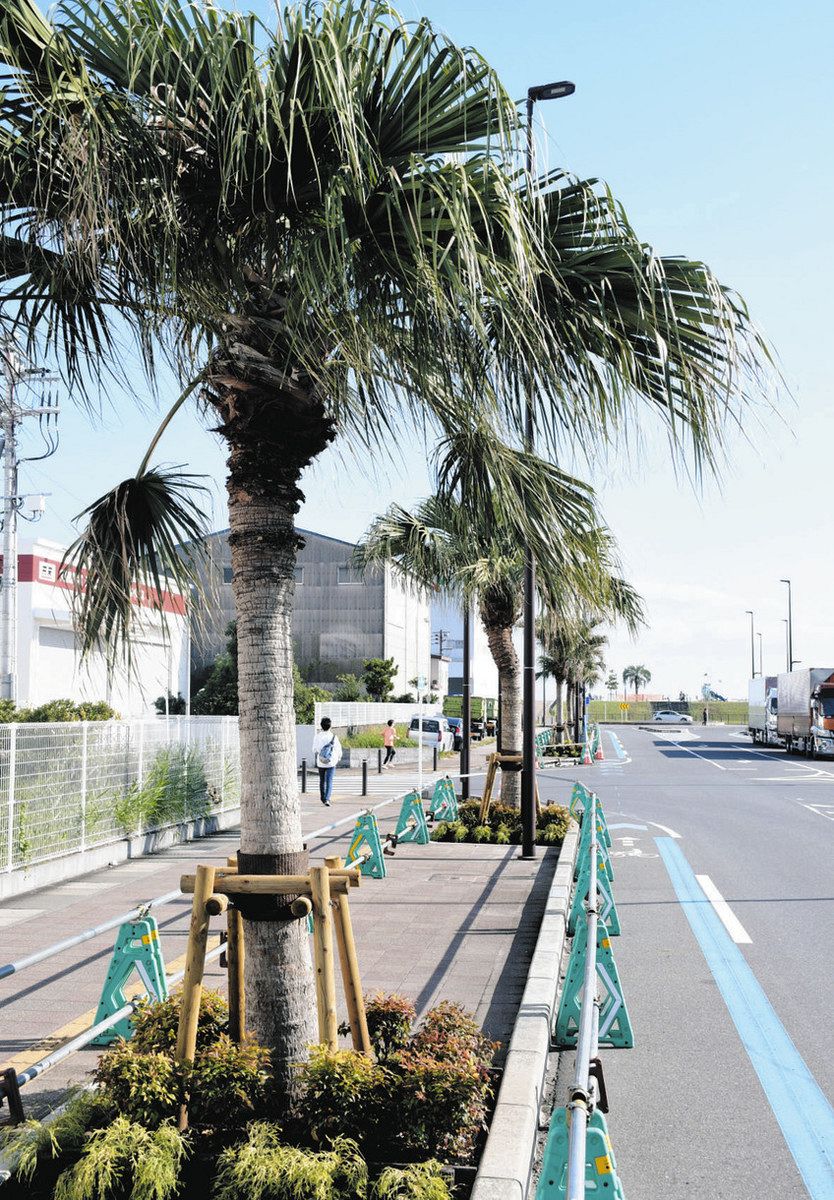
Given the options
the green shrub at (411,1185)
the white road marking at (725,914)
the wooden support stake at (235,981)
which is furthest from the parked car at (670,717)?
the green shrub at (411,1185)

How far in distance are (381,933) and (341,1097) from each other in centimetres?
528

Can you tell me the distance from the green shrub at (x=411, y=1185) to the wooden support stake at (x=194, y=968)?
109 cm

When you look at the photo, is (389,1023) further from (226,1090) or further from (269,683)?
(269,683)

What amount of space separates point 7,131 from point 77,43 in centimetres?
52

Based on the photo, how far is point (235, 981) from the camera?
4957mm

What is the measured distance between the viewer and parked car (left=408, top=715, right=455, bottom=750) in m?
43.9

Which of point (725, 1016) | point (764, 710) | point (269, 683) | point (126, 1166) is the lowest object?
point (764, 710)

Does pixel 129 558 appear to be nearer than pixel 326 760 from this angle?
Yes

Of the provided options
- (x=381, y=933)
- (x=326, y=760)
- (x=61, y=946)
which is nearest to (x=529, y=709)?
(x=381, y=933)

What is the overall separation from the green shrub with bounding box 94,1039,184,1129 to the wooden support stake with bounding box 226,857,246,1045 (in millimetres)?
336

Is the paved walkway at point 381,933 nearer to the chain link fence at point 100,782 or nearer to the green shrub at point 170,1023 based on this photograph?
the chain link fence at point 100,782

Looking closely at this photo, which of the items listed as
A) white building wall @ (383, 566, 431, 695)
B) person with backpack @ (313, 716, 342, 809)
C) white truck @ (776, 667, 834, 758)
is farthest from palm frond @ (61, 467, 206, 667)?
white building wall @ (383, 566, 431, 695)

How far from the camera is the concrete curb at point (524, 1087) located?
418cm

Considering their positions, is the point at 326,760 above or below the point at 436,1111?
below
